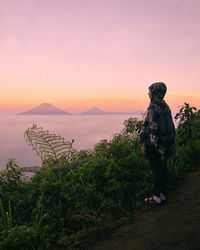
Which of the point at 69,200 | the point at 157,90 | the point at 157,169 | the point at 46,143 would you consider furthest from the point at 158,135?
the point at 46,143

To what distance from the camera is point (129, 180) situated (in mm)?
4938

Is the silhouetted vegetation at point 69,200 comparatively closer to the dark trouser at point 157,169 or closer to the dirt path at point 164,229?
the dirt path at point 164,229

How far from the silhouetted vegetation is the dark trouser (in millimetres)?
501

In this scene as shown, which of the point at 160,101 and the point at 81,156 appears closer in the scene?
the point at 160,101

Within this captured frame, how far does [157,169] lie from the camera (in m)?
4.07

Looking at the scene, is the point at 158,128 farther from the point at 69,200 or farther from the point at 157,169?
the point at 69,200

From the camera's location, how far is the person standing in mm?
3910

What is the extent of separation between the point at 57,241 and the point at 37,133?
6.91 ft

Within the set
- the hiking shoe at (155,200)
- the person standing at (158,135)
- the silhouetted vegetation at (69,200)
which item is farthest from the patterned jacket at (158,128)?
the silhouetted vegetation at (69,200)

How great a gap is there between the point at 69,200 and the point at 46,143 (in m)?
1.28

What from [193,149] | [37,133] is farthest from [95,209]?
[193,149]

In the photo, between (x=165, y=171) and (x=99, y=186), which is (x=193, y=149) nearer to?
(x=165, y=171)

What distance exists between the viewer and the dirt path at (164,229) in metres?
2.79

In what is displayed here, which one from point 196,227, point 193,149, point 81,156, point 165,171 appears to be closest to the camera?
point 196,227
